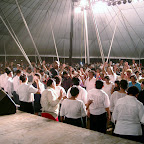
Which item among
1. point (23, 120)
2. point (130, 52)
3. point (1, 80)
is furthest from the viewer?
point (130, 52)

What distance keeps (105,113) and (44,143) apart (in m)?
1.93

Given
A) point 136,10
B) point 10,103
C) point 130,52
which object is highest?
point 136,10

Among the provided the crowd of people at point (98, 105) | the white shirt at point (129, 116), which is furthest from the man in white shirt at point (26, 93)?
the white shirt at point (129, 116)

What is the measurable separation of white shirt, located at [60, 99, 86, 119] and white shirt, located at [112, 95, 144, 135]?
2.70 ft

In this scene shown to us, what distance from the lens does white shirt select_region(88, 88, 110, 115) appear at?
443 centimetres

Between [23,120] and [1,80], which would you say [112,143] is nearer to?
[23,120]

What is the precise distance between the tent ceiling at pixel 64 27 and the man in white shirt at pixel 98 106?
1863 centimetres

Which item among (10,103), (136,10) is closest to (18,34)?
(136,10)

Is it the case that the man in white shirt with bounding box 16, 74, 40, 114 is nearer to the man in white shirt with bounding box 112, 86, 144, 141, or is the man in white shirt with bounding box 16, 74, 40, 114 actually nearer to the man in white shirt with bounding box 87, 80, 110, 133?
the man in white shirt with bounding box 87, 80, 110, 133

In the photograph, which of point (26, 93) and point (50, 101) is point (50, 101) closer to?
point (50, 101)

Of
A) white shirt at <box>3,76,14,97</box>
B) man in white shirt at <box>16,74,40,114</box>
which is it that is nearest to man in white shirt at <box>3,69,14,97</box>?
white shirt at <box>3,76,14,97</box>

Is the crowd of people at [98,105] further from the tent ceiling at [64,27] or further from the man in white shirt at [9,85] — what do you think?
the tent ceiling at [64,27]

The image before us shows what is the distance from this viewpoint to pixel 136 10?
23.5 metres

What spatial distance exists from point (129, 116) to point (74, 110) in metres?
1.11
